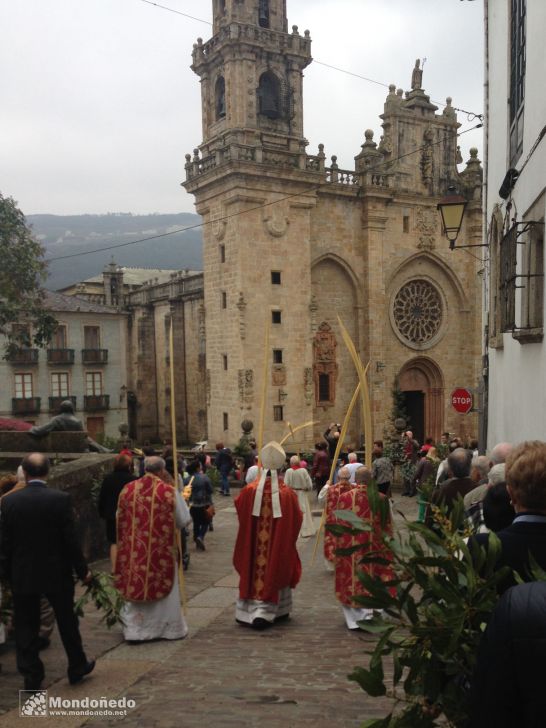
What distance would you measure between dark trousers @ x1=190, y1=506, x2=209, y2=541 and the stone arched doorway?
21538mm

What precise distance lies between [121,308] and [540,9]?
114 feet

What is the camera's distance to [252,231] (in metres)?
24.9

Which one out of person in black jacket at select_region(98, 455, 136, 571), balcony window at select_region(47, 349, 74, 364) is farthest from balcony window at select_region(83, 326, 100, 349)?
person in black jacket at select_region(98, 455, 136, 571)

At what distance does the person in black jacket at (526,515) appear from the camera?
2.46 meters

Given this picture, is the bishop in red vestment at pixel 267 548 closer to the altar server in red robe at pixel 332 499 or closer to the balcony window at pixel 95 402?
the altar server in red robe at pixel 332 499

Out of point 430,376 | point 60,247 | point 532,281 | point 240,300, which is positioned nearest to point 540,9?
point 532,281

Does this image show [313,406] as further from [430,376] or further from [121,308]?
[121,308]

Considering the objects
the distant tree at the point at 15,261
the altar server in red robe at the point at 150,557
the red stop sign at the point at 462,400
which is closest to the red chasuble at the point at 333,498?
the altar server in red robe at the point at 150,557

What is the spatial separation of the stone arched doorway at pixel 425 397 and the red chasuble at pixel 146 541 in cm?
2519

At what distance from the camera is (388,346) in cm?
2925

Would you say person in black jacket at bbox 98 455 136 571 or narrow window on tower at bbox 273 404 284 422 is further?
narrow window on tower at bbox 273 404 284 422

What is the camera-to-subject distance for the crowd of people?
2.50m

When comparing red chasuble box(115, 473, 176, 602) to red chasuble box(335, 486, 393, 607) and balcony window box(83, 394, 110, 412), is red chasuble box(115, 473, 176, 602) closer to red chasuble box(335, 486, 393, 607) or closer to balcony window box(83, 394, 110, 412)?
red chasuble box(335, 486, 393, 607)

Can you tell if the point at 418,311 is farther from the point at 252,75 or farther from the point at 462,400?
the point at 462,400
